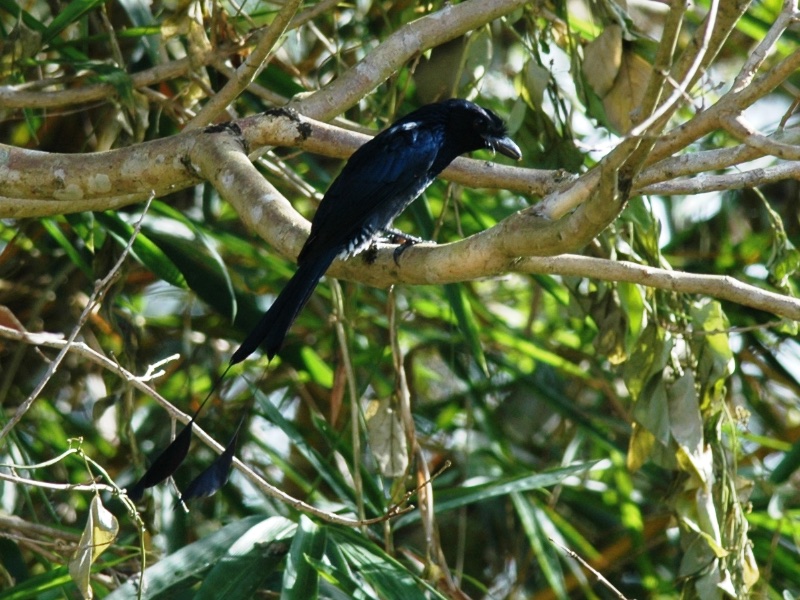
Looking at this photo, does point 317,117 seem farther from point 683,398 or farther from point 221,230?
point 221,230

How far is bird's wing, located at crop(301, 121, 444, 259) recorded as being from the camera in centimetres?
298

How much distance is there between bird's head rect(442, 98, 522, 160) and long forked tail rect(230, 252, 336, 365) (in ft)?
3.31

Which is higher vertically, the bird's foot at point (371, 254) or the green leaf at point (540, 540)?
the bird's foot at point (371, 254)

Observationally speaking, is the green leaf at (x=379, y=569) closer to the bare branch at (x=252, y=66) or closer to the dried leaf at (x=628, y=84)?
the bare branch at (x=252, y=66)

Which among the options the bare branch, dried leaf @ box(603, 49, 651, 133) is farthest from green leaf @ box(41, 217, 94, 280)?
dried leaf @ box(603, 49, 651, 133)

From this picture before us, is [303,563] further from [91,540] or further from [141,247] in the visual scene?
[141,247]

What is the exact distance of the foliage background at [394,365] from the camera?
304 centimetres

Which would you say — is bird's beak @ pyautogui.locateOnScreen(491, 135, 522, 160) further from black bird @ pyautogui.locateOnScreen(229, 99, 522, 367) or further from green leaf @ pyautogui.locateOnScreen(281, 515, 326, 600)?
green leaf @ pyautogui.locateOnScreen(281, 515, 326, 600)

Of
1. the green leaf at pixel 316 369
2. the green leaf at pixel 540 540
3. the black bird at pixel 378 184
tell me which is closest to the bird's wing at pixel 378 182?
the black bird at pixel 378 184

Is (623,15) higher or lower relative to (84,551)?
higher

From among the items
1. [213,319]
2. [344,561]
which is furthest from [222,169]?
[213,319]

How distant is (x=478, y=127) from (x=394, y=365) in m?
0.81

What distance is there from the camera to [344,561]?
2945mm

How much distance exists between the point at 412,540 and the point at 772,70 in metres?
3.04
